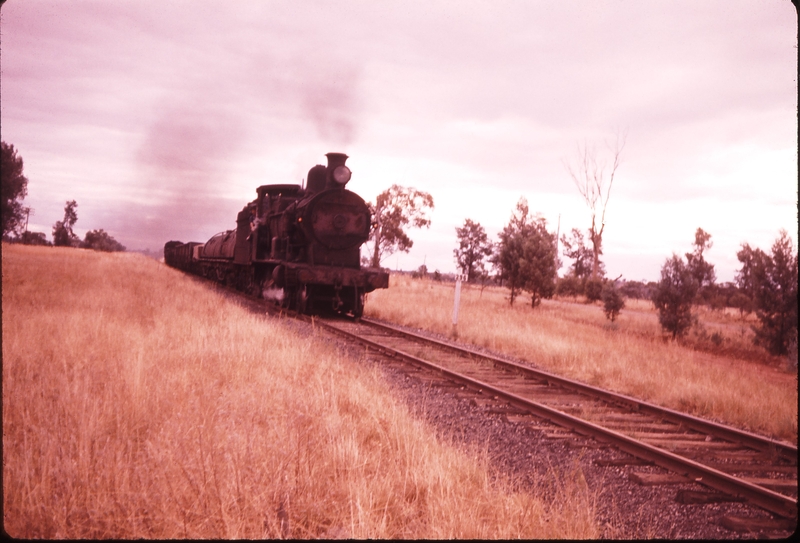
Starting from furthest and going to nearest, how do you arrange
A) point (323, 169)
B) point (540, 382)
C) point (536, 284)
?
point (536, 284), point (323, 169), point (540, 382)

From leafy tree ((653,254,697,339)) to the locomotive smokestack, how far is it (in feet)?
41.4

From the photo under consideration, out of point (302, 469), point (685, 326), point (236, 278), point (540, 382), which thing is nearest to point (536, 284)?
point (685, 326)

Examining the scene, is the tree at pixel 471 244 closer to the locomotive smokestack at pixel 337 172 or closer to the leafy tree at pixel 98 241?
the locomotive smokestack at pixel 337 172

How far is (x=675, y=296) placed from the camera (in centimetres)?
1836

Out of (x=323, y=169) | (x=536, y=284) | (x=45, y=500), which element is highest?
(x=323, y=169)

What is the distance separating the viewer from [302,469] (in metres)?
3.66

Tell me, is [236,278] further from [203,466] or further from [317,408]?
[203,466]

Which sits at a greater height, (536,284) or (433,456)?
(536,284)

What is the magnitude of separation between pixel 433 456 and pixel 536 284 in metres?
21.3

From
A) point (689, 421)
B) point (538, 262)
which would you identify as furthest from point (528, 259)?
point (689, 421)

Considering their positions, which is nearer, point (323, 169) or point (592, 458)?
point (592, 458)

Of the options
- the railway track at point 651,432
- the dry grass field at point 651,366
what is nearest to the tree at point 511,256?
the dry grass field at point 651,366

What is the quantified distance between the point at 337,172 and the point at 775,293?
13576 millimetres

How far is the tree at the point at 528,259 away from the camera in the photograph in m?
24.0
